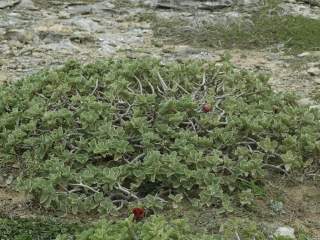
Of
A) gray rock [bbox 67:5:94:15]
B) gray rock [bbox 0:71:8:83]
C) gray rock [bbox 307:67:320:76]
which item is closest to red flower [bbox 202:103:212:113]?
gray rock [bbox 0:71:8:83]

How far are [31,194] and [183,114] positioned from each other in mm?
Result: 1290

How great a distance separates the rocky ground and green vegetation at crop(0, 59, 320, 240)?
1.60 metres

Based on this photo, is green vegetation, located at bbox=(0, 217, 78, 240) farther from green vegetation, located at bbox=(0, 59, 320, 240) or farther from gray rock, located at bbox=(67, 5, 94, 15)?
gray rock, located at bbox=(67, 5, 94, 15)

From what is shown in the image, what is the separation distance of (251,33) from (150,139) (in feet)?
17.4

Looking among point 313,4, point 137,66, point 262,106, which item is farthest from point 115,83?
point 313,4

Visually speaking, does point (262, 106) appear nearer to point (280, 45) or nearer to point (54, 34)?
point (280, 45)

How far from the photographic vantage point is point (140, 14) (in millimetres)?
11102

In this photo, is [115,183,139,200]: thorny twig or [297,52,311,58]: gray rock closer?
[115,183,139,200]: thorny twig

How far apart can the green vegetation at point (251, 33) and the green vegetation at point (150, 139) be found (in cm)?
341

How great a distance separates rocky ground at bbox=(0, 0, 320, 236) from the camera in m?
8.37

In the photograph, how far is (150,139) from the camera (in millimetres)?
5047

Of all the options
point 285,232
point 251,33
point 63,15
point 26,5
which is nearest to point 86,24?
point 63,15

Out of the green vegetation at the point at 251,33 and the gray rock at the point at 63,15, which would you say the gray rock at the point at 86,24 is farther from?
the green vegetation at the point at 251,33

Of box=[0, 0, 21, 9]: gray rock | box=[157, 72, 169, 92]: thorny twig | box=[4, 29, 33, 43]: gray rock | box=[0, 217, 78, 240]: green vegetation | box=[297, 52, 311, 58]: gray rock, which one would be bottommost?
box=[0, 0, 21, 9]: gray rock
